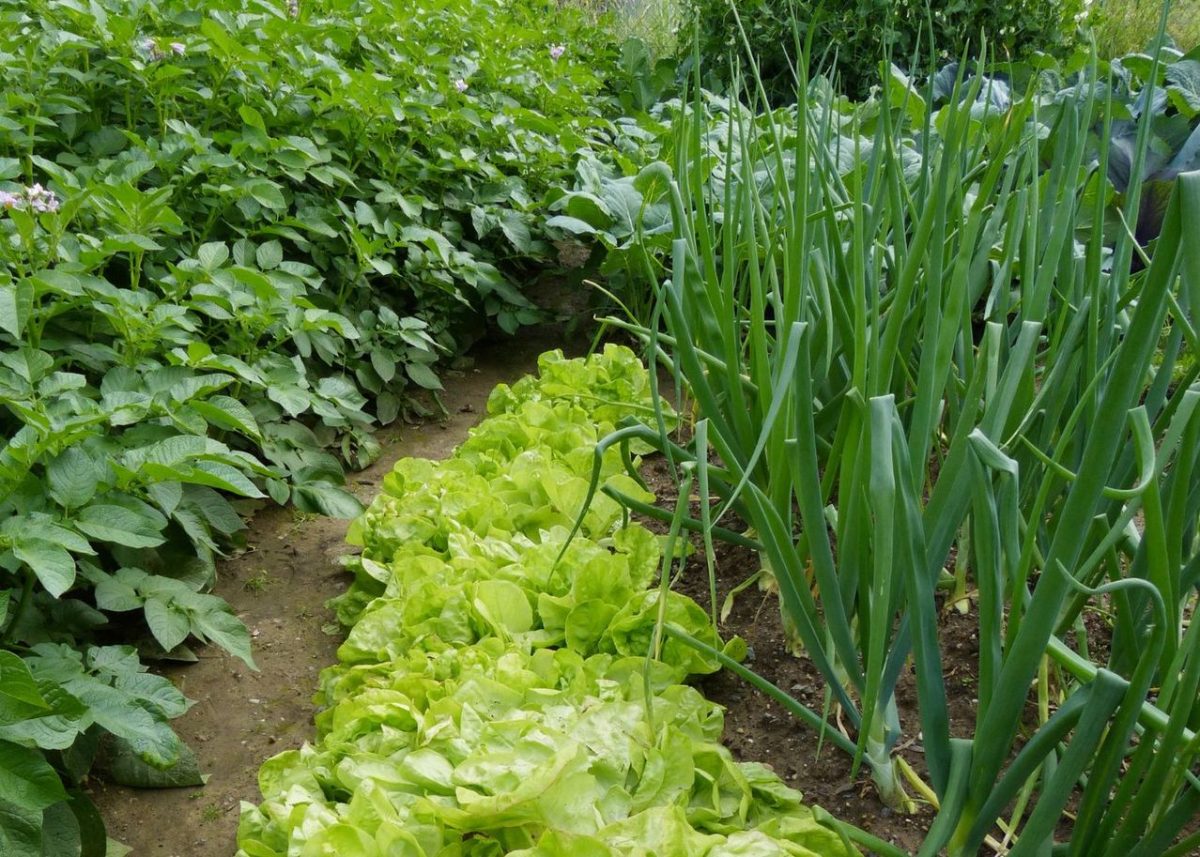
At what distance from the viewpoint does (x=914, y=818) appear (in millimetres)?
1330

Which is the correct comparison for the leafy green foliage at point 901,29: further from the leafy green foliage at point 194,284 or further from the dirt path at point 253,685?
the dirt path at point 253,685

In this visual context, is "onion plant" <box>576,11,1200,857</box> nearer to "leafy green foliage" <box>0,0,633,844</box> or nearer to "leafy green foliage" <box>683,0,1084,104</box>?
"leafy green foliage" <box>0,0,633,844</box>

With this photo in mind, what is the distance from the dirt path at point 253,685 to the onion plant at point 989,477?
0.97 metres

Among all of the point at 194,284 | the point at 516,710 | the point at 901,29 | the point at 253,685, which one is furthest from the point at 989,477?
the point at 901,29

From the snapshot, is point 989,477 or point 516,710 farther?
point 516,710

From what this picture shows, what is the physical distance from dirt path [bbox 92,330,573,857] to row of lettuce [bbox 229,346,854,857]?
189 mm

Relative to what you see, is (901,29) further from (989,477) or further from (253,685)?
(989,477)

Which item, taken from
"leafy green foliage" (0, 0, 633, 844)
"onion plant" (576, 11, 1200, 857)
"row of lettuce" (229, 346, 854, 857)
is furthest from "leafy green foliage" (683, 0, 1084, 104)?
"onion plant" (576, 11, 1200, 857)

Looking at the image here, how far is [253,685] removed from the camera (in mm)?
2088

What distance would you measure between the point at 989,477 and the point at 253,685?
5.25 feet

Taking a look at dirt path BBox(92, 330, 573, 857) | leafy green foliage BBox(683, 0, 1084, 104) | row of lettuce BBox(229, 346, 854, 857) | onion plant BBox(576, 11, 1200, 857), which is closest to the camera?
onion plant BBox(576, 11, 1200, 857)

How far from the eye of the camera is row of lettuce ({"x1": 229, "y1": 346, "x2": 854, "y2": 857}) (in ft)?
3.98

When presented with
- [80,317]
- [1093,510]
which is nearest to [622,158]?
[80,317]

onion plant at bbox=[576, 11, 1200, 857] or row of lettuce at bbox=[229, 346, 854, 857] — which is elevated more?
onion plant at bbox=[576, 11, 1200, 857]
